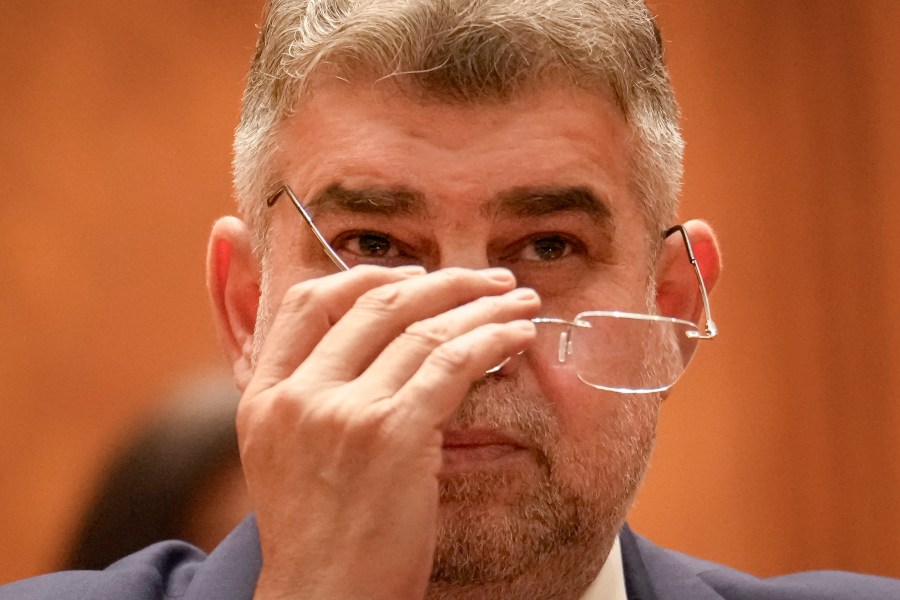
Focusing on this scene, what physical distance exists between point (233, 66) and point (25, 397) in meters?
0.94

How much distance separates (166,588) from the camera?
179cm

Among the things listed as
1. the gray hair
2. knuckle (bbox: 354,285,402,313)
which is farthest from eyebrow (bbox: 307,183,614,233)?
knuckle (bbox: 354,285,402,313)

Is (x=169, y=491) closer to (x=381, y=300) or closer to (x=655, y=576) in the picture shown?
(x=655, y=576)

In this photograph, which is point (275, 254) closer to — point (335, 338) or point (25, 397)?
point (335, 338)

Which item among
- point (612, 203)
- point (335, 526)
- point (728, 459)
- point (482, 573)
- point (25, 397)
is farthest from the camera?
point (728, 459)

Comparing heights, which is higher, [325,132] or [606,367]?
[325,132]

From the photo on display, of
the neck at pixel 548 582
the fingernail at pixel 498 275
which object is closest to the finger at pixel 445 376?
the fingernail at pixel 498 275

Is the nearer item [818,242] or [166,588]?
[166,588]

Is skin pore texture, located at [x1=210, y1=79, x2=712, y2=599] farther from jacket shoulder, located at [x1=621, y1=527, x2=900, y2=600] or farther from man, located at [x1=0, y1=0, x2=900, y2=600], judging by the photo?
jacket shoulder, located at [x1=621, y1=527, x2=900, y2=600]

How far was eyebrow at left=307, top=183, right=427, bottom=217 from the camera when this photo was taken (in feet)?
4.89

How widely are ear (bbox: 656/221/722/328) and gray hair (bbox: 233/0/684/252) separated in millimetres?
59

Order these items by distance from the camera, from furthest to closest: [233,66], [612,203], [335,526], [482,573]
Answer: [233,66]
[612,203]
[482,573]
[335,526]

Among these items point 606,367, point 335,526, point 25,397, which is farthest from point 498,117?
point 25,397

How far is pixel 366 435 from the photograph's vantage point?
1.21m
